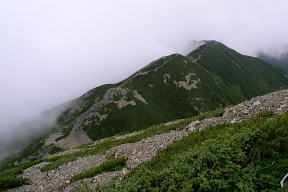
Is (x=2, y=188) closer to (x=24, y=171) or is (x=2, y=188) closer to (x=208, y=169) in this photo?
(x=24, y=171)

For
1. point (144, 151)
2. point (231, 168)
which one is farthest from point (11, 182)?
point (231, 168)

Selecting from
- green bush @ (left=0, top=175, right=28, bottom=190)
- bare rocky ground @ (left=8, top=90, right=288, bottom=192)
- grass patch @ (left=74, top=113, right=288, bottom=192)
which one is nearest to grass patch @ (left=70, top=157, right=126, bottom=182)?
bare rocky ground @ (left=8, top=90, right=288, bottom=192)

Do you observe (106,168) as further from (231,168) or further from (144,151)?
(231,168)

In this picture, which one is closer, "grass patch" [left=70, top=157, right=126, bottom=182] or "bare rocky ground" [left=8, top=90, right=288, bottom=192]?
"bare rocky ground" [left=8, top=90, right=288, bottom=192]

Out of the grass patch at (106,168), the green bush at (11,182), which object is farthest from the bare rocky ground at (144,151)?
the green bush at (11,182)

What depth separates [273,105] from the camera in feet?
76.4

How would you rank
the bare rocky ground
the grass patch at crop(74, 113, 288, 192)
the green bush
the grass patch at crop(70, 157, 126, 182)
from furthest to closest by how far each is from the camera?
the green bush, the grass patch at crop(70, 157, 126, 182), the bare rocky ground, the grass patch at crop(74, 113, 288, 192)

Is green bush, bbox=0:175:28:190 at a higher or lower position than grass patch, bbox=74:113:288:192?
lower

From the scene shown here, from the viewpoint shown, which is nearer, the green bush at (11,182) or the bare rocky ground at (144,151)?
the bare rocky ground at (144,151)

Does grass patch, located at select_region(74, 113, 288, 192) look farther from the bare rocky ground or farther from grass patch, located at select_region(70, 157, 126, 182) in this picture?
grass patch, located at select_region(70, 157, 126, 182)

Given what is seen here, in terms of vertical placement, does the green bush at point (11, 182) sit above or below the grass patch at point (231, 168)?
below

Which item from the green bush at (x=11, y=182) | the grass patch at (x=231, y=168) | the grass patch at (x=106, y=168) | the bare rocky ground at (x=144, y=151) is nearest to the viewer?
the grass patch at (x=231, y=168)

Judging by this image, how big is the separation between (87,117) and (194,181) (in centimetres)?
17020

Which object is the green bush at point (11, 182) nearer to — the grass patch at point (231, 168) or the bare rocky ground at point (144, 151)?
the bare rocky ground at point (144, 151)
